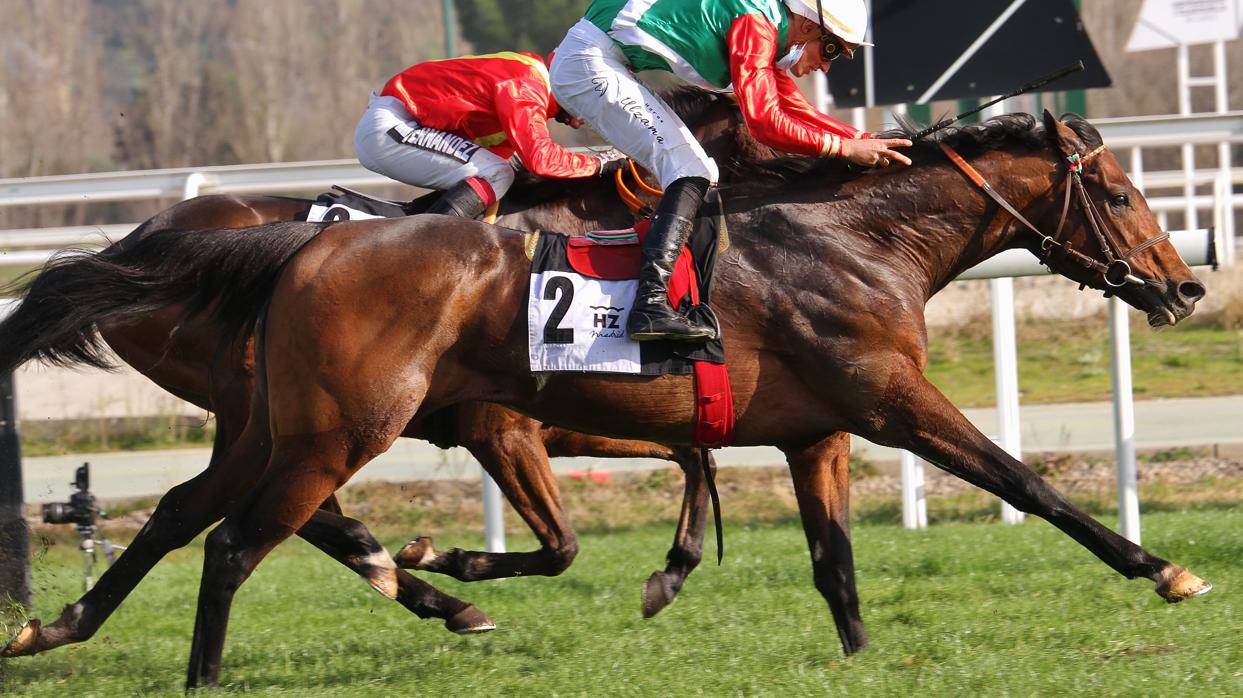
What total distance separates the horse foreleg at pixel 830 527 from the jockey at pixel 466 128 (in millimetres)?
1276

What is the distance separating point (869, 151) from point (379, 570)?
2.12 metres

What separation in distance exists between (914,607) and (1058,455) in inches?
128

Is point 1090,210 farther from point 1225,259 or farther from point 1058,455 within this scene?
point 1225,259

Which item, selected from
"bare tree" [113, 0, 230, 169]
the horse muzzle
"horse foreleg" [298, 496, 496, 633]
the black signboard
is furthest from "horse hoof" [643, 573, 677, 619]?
"bare tree" [113, 0, 230, 169]

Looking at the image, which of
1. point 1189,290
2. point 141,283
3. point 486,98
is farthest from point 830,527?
point 141,283

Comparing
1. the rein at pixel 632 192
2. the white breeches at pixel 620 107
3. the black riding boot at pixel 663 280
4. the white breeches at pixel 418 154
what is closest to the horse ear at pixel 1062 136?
the white breeches at pixel 620 107

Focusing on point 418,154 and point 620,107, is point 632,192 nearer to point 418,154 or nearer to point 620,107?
point 620,107

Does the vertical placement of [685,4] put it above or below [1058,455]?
above

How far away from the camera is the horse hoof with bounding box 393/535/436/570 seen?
5375 millimetres

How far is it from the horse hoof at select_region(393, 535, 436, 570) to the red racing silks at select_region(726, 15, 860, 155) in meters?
2.00

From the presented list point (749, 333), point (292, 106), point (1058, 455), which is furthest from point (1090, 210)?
point (292, 106)

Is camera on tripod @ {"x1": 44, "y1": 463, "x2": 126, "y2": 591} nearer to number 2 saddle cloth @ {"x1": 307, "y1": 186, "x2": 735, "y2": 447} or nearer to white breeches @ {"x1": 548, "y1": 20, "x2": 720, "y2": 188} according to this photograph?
number 2 saddle cloth @ {"x1": 307, "y1": 186, "x2": 735, "y2": 447}

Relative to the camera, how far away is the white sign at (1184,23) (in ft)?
51.5

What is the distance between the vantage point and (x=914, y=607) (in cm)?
532
